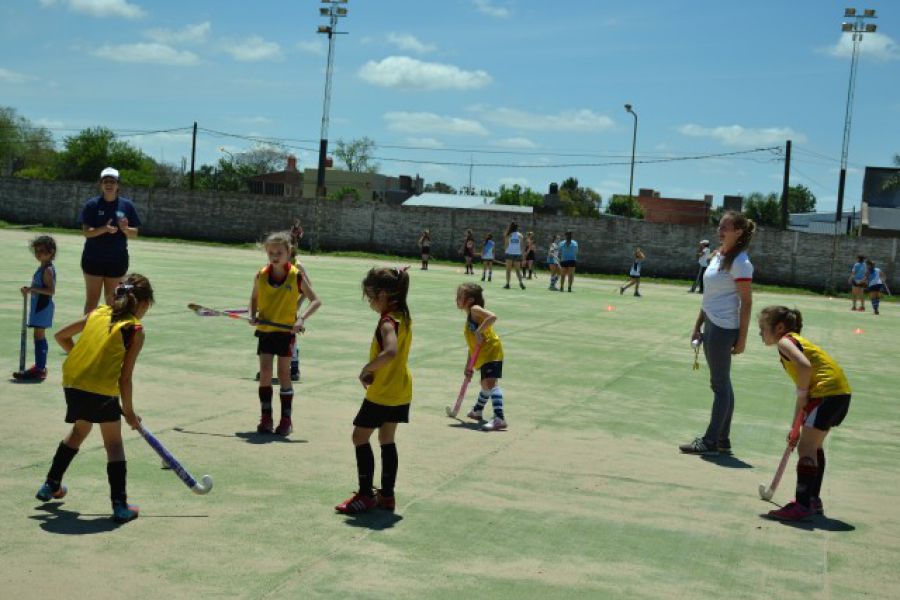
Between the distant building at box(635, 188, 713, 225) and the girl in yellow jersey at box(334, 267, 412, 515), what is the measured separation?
383ft

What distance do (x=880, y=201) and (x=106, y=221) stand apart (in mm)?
75925

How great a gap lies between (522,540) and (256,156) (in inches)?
5025

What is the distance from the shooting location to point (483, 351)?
9344mm

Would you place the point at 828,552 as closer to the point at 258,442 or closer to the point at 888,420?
the point at 258,442

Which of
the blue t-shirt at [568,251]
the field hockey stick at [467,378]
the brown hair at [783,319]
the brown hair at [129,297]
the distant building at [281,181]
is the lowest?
the field hockey stick at [467,378]

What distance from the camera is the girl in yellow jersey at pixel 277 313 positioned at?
834 centimetres

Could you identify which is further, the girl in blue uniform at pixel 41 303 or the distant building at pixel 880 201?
the distant building at pixel 880 201

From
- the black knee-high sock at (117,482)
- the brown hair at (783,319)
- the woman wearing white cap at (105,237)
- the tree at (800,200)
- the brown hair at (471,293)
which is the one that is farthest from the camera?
the tree at (800,200)

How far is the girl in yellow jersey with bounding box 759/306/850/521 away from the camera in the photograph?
676 cm

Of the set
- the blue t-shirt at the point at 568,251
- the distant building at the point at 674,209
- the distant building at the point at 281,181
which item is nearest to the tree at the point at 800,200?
the distant building at the point at 674,209

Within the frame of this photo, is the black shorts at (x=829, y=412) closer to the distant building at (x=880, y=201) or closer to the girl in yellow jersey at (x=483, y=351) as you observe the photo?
the girl in yellow jersey at (x=483, y=351)

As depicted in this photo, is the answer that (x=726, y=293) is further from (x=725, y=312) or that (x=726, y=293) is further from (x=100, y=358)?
(x=100, y=358)

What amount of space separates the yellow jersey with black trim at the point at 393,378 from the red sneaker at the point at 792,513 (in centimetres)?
253

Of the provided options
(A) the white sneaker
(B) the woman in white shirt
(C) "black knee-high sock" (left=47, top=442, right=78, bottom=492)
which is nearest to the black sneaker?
(B) the woman in white shirt
